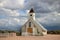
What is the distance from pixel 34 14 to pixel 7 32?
1.05 m

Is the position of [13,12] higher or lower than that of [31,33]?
higher

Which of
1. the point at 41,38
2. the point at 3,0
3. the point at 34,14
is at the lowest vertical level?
the point at 41,38

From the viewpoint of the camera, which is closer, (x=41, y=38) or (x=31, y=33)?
(x=41, y=38)

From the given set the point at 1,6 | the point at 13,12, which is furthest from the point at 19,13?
the point at 1,6

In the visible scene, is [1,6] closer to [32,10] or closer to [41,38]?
[32,10]

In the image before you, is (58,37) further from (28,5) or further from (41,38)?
(28,5)

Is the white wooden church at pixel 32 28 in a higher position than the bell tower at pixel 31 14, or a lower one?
lower

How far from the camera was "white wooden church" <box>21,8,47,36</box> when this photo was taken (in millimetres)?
6844

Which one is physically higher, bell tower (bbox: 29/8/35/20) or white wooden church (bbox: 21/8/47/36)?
bell tower (bbox: 29/8/35/20)

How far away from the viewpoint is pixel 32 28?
22.8 feet

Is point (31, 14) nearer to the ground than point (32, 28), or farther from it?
farther from it

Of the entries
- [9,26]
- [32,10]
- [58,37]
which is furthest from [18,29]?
[58,37]

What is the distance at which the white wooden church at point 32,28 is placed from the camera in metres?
6.84

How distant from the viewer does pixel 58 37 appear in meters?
6.77
